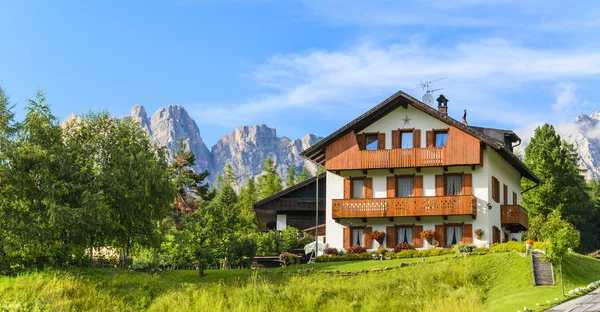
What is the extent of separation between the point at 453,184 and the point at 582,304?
68.4 ft

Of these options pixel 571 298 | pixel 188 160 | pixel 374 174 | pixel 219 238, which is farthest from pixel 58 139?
pixel 188 160

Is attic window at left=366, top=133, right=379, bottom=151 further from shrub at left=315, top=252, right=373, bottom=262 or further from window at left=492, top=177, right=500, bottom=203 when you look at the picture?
→ window at left=492, top=177, right=500, bottom=203

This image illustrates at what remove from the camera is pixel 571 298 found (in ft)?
93.5

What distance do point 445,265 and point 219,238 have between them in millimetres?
11480

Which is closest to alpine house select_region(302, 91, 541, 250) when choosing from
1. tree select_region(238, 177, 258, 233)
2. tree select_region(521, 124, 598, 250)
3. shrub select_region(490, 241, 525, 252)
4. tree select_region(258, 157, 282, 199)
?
shrub select_region(490, 241, 525, 252)

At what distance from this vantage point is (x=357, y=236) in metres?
48.2

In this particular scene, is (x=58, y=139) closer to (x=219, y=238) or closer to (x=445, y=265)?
(x=219, y=238)

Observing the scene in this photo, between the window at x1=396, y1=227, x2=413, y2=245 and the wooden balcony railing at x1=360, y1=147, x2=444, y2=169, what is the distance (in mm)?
3659

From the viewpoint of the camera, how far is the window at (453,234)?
153 ft

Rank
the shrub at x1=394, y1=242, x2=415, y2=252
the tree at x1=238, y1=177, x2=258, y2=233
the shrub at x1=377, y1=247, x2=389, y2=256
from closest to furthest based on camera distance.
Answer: the shrub at x1=377, y1=247, x2=389, y2=256 < the shrub at x1=394, y1=242, x2=415, y2=252 < the tree at x1=238, y1=177, x2=258, y2=233

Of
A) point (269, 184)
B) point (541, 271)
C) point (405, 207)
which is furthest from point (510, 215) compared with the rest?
point (269, 184)

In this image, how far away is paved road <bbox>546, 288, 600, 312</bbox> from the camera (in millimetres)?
25234

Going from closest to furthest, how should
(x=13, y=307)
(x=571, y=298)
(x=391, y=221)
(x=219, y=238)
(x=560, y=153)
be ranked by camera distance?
(x=571, y=298) < (x=13, y=307) < (x=219, y=238) < (x=391, y=221) < (x=560, y=153)

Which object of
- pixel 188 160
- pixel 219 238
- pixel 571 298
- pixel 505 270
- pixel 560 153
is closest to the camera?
pixel 571 298
